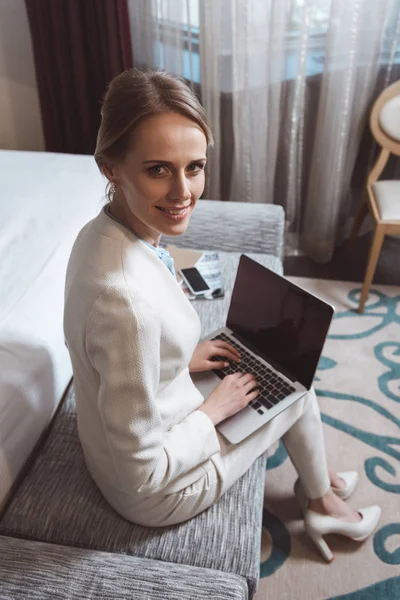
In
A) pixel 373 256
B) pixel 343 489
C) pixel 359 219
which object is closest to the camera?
pixel 343 489

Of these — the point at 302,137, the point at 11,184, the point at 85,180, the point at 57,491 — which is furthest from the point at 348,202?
the point at 57,491

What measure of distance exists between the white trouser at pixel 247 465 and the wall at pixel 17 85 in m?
2.06

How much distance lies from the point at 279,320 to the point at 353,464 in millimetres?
633

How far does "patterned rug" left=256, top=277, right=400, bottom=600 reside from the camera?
4.09ft

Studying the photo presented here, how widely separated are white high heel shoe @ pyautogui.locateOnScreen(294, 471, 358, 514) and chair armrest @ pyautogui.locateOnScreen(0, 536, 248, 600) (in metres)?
0.49

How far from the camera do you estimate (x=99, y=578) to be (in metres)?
0.78

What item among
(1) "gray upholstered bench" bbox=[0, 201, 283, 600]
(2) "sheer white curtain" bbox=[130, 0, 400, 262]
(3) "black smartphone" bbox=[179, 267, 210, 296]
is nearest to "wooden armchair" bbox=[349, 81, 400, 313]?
(2) "sheer white curtain" bbox=[130, 0, 400, 262]

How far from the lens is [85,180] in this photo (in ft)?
5.33

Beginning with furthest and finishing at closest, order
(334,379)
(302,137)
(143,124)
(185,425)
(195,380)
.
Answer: (302,137) → (334,379) → (195,380) → (185,425) → (143,124)

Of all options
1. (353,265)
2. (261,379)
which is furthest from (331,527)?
(353,265)

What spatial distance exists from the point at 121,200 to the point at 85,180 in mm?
878

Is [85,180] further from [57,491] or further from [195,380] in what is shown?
[57,491]

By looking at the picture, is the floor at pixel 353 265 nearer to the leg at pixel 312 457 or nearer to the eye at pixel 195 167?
the leg at pixel 312 457

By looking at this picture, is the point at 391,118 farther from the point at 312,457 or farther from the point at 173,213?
the point at 173,213
